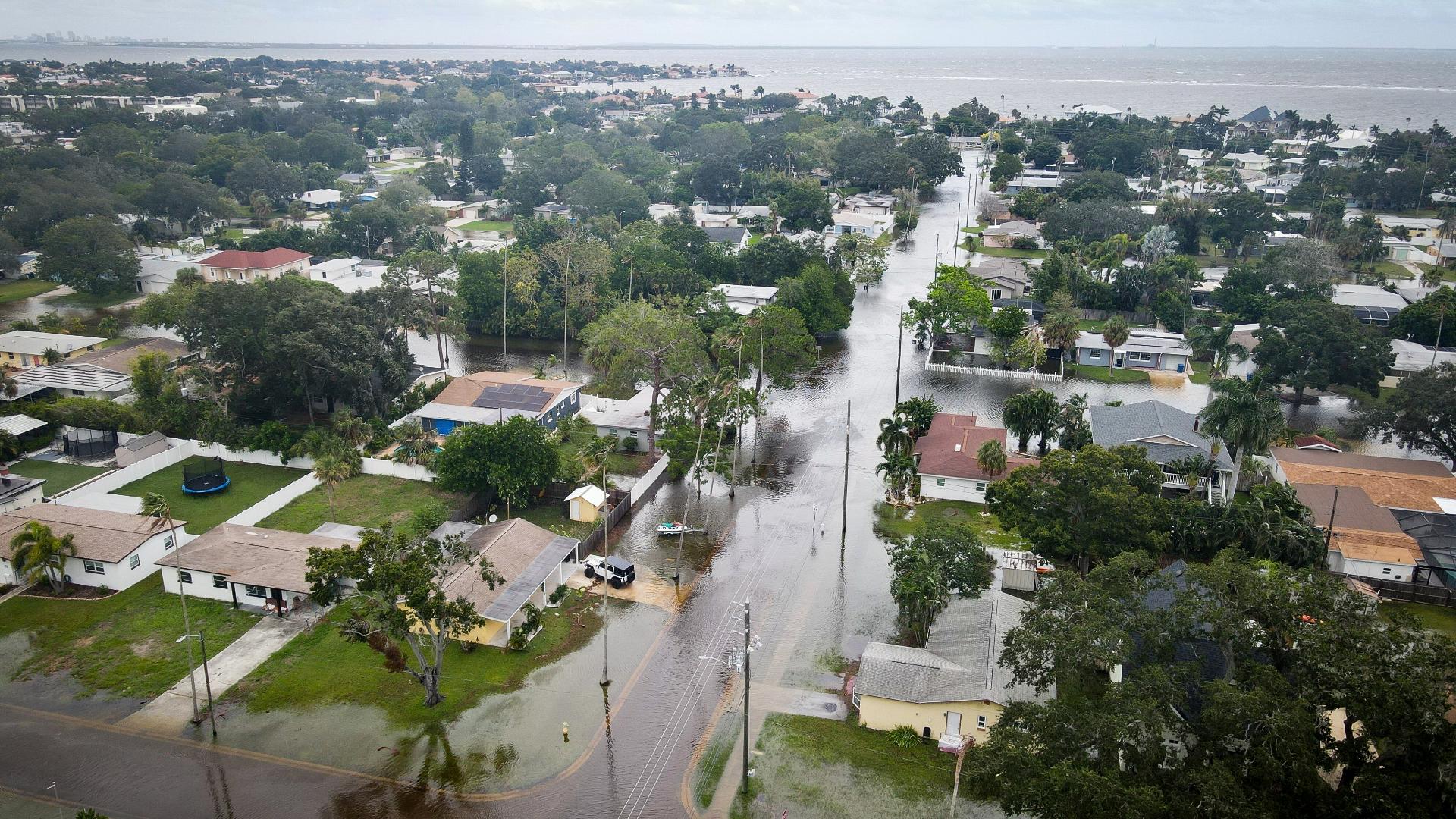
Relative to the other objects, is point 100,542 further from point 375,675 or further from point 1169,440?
point 1169,440

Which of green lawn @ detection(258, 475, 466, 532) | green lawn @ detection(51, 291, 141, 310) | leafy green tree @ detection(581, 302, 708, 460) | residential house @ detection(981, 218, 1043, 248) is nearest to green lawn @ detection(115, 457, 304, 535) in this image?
green lawn @ detection(258, 475, 466, 532)

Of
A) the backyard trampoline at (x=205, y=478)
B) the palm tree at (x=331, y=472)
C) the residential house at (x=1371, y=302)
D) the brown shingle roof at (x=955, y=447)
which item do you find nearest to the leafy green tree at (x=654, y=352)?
the brown shingle roof at (x=955, y=447)

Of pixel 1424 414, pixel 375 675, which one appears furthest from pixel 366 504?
pixel 1424 414

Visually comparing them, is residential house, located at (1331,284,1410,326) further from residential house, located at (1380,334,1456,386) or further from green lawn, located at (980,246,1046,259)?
green lawn, located at (980,246,1046,259)

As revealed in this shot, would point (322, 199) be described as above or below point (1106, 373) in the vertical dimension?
above

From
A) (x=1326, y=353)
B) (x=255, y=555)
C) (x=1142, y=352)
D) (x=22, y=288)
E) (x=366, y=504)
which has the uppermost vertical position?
(x=1326, y=353)

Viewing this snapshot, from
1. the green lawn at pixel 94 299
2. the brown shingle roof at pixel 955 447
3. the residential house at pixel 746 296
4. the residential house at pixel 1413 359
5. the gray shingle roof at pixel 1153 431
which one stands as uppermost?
the residential house at pixel 746 296

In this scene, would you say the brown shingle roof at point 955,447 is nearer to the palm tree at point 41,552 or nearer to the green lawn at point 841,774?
the green lawn at point 841,774
